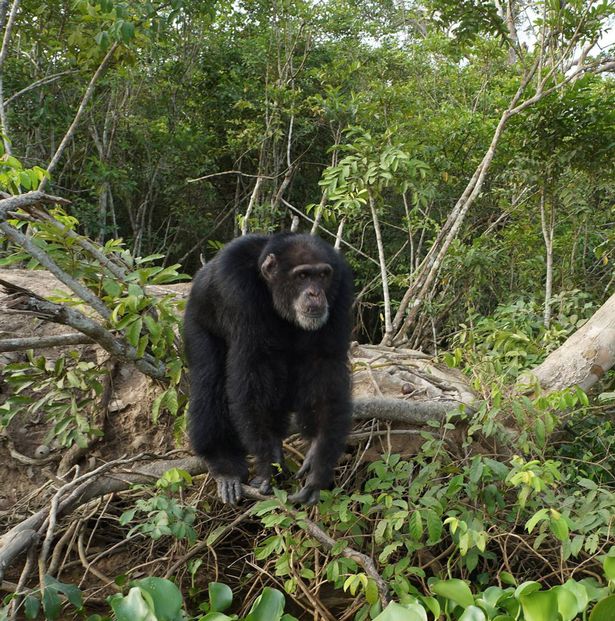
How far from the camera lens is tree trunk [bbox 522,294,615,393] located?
4.98 m

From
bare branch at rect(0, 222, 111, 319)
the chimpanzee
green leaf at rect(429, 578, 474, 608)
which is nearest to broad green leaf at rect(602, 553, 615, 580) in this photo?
green leaf at rect(429, 578, 474, 608)

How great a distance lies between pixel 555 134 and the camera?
7.31 meters

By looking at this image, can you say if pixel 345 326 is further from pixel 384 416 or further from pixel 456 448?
pixel 456 448

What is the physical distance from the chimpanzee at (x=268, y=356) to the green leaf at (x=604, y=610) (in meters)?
1.65

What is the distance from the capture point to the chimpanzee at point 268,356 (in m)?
4.08

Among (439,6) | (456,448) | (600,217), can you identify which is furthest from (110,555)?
(600,217)

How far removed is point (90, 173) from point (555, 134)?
7053 millimetres

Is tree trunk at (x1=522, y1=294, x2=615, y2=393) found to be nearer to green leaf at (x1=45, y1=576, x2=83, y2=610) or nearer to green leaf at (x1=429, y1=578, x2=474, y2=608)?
green leaf at (x1=429, y1=578, x2=474, y2=608)

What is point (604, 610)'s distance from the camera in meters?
2.72

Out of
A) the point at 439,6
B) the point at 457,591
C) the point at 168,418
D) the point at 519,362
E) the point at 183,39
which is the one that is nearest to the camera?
the point at 457,591

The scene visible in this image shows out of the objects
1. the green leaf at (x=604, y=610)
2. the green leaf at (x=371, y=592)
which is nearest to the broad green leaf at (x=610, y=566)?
the green leaf at (x=604, y=610)

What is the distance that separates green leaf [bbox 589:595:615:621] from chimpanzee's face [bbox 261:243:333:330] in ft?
7.05

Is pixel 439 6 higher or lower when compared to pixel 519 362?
higher

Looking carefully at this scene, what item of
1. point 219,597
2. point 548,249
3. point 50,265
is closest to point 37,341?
point 50,265
